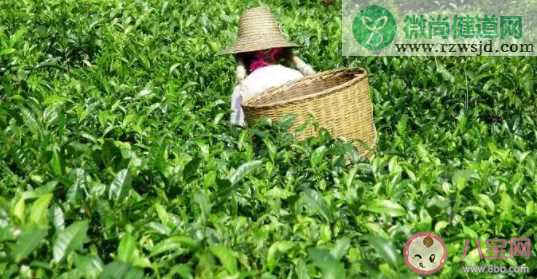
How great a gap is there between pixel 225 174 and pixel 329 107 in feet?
4.00

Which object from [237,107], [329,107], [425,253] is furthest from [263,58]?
[425,253]

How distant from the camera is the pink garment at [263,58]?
4.77 meters

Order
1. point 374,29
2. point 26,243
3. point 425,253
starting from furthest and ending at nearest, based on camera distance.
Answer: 1. point 374,29
2. point 425,253
3. point 26,243

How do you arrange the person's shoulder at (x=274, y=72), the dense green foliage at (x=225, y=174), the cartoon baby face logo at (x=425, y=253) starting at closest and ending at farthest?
the dense green foliage at (x=225, y=174) < the cartoon baby face logo at (x=425, y=253) < the person's shoulder at (x=274, y=72)

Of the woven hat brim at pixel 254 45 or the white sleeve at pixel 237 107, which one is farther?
the woven hat brim at pixel 254 45

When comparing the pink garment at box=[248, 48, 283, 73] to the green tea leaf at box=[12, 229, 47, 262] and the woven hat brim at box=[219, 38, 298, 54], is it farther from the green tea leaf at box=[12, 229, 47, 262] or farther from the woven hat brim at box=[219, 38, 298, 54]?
the green tea leaf at box=[12, 229, 47, 262]

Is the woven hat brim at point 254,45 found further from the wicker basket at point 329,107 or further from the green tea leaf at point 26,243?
the green tea leaf at point 26,243

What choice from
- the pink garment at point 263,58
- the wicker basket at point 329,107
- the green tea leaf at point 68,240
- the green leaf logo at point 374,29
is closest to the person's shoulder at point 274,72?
the pink garment at point 263,58

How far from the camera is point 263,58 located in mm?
4793

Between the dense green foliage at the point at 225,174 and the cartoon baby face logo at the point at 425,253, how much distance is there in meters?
0.04

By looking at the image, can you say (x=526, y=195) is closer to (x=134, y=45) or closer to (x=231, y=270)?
(x=231, y=270)

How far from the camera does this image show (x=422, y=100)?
454 centimetres

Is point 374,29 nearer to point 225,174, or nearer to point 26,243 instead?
point 225,174

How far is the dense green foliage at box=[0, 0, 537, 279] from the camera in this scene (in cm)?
196
